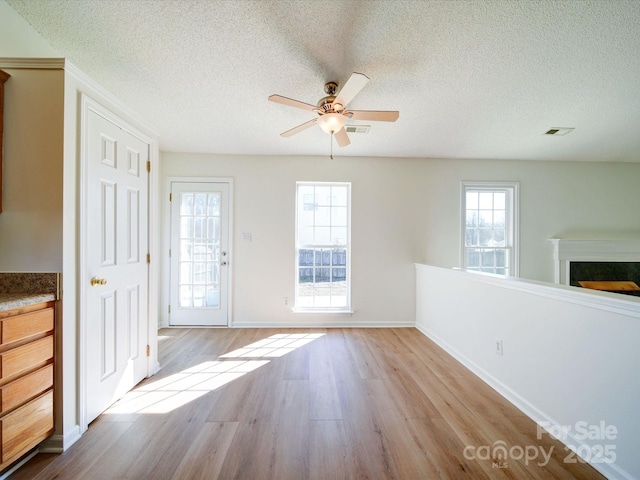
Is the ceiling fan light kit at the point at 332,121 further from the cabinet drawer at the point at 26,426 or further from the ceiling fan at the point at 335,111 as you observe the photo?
the cabinet drawer at the point at 26,426

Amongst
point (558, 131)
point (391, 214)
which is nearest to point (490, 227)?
point (558, 131)

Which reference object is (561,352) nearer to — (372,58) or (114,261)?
(372,58)

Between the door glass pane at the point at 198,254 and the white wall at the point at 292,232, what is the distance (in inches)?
9.3

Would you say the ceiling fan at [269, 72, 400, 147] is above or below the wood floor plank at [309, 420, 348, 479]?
above

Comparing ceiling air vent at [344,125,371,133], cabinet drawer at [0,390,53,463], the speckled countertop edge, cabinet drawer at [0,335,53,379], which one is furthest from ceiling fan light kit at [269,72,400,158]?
cabinet drawer at [0,390,53,463]

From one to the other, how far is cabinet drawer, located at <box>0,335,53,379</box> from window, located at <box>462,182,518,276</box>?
446 centimetres

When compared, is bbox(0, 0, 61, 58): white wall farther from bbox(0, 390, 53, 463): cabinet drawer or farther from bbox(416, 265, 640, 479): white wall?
bbox(416, 265, 640, 479): white wall

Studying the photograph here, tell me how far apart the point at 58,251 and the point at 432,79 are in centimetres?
284

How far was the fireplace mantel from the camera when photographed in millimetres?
3748

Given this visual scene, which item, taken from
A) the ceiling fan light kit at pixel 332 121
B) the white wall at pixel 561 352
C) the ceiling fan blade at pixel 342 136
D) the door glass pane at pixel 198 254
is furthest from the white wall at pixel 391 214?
the ceiling fan light kit at pixel 332 121

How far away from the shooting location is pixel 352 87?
1670 millimetres

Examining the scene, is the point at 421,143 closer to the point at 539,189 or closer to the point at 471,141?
the point at 471,141

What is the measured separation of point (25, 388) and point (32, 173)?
118 cm

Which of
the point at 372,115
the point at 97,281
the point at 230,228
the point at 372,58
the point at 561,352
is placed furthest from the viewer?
the point at 230,228
